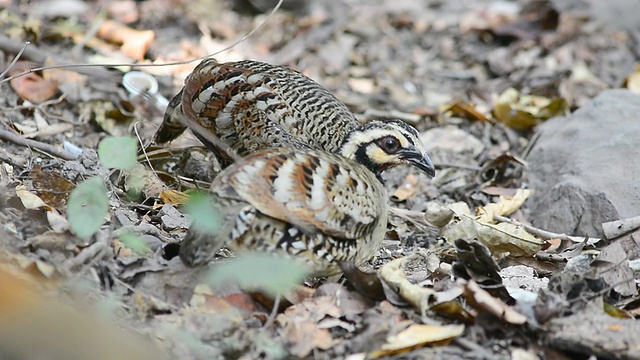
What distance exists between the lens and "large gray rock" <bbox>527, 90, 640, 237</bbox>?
5832 millimetres

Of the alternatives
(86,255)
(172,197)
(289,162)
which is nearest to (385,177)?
(172,197)

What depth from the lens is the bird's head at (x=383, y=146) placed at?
5.08 meters

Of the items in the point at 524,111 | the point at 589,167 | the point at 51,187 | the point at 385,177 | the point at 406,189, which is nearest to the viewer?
the point at 51,187

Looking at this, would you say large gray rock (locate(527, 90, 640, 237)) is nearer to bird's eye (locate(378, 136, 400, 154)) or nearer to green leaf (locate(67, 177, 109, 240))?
bird's eye (locate(378, 136, 400, 154))

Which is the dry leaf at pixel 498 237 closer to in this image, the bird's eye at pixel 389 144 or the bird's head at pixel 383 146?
the bird's head at pixel 383 146

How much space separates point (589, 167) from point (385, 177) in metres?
1.65

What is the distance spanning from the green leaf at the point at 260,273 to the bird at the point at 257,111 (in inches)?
59.3

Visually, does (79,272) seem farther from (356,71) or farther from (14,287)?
(356,71)

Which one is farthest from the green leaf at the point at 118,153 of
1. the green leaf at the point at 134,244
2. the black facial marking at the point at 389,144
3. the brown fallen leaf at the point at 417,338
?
the black facial marking at the point at 389,144

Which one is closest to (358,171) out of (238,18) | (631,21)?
(238,18)

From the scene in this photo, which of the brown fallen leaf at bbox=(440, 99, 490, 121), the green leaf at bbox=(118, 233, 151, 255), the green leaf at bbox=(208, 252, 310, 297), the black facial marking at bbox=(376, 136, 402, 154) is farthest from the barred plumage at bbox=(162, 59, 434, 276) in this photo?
the brown fallen leaf at bbox=(440, 99, 490, 121)

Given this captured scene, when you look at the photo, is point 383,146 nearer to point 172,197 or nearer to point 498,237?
point 498,237

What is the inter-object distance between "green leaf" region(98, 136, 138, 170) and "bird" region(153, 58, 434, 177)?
4.42 ft

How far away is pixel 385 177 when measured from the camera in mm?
6945
